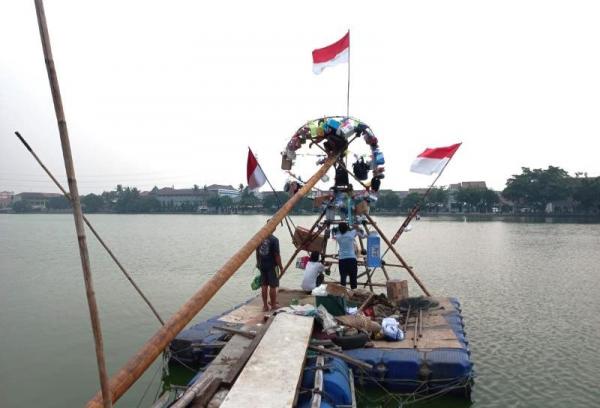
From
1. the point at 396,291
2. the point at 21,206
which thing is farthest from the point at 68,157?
the point at 21,206

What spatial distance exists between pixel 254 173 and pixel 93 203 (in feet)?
557

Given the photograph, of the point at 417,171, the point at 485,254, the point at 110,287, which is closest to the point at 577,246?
the point at 485,254

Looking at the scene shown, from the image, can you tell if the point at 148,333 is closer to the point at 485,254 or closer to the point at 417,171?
the point at 417,171

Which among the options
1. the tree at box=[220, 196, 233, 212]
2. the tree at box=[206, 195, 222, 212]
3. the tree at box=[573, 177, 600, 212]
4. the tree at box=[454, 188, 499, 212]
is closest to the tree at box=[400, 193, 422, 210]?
the tree at box=[454, 188, 499, 212]

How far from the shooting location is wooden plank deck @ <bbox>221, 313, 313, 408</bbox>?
548cm

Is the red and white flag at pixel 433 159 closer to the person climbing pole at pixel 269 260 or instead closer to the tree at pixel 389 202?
the person climbing pole at pixel 269 260

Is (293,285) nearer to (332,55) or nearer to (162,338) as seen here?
(332,55)

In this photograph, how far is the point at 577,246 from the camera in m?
37.2

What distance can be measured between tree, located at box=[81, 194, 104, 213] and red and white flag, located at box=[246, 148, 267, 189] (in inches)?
6551

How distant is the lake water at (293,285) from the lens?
9633 mm

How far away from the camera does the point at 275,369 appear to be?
6410mm

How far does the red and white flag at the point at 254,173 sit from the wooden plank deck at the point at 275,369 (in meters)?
5.94

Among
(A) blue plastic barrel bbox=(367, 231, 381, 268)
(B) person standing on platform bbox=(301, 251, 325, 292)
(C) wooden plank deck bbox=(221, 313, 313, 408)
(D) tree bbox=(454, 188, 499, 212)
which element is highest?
(D) tree bbox=(454, 188, 499, 212)

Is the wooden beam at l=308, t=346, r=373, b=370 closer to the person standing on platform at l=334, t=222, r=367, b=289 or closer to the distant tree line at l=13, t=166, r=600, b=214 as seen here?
the person standing on platform at l=334, t=222, r=367, b=289
